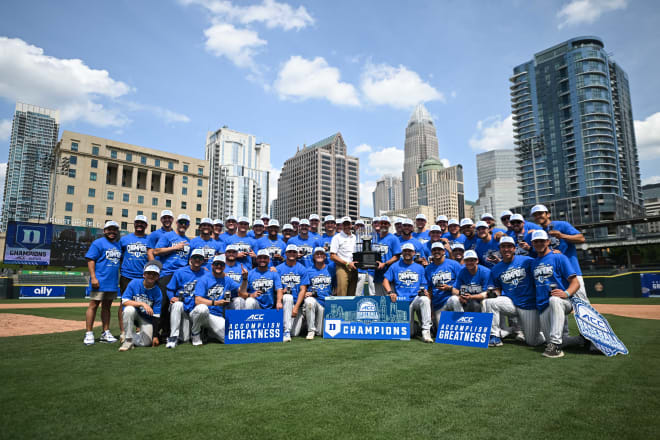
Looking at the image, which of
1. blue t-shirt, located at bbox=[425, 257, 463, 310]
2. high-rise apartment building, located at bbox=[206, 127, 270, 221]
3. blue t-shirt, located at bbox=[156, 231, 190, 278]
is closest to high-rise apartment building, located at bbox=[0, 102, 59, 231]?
high-rise apartment building, located at bbox=[206, 127, 270, 221]

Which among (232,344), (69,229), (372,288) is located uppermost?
(69,229)

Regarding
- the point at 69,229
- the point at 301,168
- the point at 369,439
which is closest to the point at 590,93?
the point at 301,168

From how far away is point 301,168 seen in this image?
152 m

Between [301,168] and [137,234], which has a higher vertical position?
[301,168]

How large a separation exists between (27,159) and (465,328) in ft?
462

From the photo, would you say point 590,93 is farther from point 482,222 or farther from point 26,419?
point 26,419

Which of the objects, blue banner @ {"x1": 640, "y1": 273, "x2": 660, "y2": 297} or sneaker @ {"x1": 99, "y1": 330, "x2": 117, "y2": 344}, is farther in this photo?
blue banner @ {"x1": 640, "y1": 273, "x2": 660, "y2": 297}

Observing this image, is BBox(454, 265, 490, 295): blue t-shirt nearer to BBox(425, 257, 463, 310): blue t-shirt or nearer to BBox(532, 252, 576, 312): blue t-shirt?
BBox(425, 257, 463, 310): blue t-shirt

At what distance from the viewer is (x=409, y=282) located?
7840mm

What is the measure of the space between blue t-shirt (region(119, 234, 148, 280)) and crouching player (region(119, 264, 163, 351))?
481 millimetres

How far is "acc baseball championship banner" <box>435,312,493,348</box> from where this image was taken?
658cm

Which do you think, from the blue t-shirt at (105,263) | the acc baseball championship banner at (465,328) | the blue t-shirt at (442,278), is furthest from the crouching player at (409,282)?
A: the blue t-shirt at (105,263)

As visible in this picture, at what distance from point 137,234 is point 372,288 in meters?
5.18

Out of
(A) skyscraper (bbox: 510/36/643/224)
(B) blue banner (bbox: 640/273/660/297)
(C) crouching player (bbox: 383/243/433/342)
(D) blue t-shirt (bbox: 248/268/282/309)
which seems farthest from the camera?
(A) skyscraper (bbox: 510/36/643/224)
